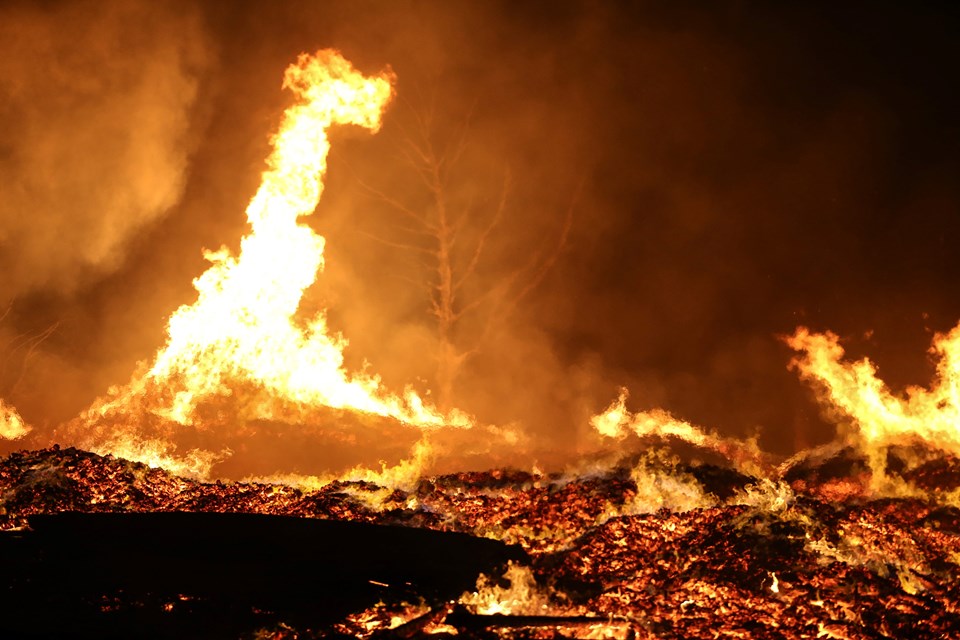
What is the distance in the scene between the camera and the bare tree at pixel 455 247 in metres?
21.6

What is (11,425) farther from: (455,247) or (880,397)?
(880,397)

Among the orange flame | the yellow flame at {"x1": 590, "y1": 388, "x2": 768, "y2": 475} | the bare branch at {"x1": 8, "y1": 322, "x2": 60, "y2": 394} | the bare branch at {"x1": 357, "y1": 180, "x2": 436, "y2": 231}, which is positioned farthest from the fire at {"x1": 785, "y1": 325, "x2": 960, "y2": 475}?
the bare branch at {"x1": 8, "y1": 322, "x2": 60, "y2": 394}

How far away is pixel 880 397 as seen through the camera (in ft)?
50.5

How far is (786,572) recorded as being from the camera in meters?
7.15

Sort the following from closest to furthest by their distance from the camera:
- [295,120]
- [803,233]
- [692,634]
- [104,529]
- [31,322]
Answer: [692,634] → [104,529] → [295,120] → [803,233] → [31,322]

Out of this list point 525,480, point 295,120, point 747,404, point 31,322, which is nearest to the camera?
point 525,480

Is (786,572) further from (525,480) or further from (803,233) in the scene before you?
(803,233)

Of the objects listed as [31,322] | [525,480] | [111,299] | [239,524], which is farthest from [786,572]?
[31,322]

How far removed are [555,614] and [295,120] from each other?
14.9 meters

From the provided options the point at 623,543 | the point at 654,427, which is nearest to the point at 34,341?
the point at 654,427

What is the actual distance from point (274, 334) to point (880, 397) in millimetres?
14230

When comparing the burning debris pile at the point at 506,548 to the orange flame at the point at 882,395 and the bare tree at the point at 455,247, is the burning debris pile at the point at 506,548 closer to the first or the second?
the orange flame at the point at 882,395

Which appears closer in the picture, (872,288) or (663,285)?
(872,288)

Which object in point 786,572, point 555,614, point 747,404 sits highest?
point 747,404
